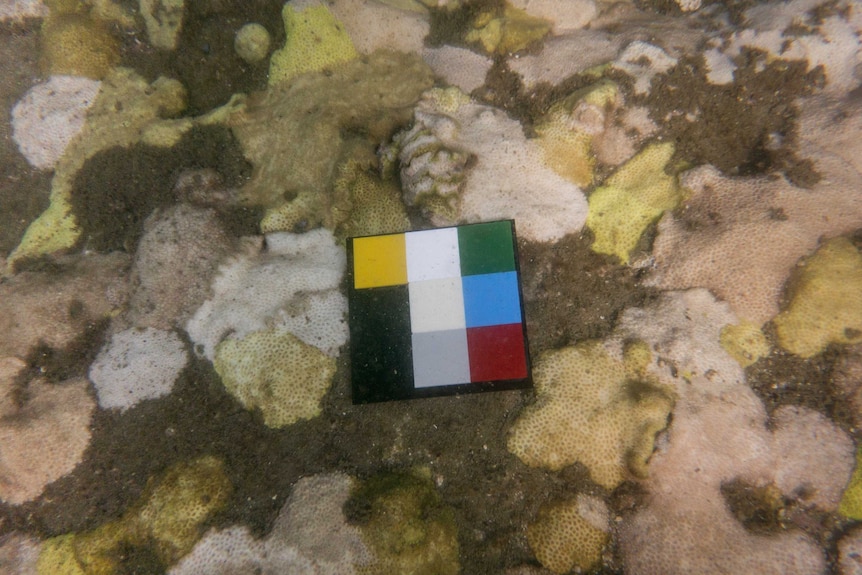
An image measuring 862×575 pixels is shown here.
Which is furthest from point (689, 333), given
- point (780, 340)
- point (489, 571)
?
point (489, 571)

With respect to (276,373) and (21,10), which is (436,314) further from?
(21,10)

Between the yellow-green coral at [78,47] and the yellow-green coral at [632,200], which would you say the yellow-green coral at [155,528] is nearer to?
the yellow-green coral at [632,200]

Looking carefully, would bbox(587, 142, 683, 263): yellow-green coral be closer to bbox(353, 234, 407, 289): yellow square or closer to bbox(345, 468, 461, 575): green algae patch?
bbox(353, 234, 407, 289): yellow square

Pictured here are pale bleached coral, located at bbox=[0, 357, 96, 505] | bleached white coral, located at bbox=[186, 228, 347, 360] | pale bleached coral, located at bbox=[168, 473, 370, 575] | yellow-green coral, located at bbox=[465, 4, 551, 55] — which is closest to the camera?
pale bleached coral, located at bbox=[168, 473, 370, 575]

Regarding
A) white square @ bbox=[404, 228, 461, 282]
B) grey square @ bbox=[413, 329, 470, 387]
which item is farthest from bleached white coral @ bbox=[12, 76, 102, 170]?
grey square @ bbox=[413, 329, 470, 387]

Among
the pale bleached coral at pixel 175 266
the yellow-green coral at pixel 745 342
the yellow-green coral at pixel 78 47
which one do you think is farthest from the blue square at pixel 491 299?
the yellow-green coral at pixel 78 47

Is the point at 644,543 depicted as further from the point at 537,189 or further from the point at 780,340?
the point at 537,189
